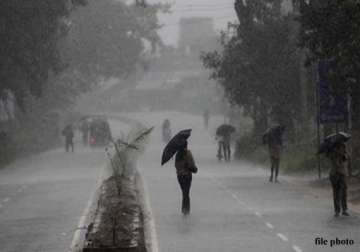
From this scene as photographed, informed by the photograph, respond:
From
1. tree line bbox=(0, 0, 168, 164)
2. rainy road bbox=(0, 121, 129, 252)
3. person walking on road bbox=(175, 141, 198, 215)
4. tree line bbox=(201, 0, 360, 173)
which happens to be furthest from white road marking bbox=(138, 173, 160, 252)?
tree line bbox=(0, 0, 168, 164)

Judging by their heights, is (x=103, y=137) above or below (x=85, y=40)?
below

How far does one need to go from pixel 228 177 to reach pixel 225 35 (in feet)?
58.8

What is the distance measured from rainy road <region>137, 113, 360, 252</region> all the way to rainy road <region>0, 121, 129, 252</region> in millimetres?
1882

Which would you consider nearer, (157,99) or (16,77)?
(16,77)

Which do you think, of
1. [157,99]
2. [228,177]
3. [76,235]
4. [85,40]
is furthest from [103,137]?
[157,99]

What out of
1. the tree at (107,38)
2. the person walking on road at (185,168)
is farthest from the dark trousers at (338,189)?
the tree at (107,38)

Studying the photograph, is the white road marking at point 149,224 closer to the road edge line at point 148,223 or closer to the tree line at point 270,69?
the road edge line at point 148,223

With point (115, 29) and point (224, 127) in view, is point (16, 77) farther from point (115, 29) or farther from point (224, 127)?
point (115, 29)

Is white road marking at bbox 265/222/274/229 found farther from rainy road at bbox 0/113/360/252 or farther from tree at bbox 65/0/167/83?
tree at bbox 65/0/167/83

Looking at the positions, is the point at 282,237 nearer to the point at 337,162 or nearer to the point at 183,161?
the point at 337,162

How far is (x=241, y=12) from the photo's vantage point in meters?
49.0

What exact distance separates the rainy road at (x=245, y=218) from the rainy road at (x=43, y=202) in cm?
188

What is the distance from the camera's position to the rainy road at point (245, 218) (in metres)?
17.6

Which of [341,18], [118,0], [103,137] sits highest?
[118,0]
